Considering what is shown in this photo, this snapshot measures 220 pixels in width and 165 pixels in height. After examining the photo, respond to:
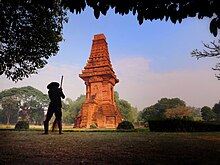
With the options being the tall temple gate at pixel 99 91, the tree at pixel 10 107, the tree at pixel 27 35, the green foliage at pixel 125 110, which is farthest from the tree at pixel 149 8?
the tree at pixel 10 107

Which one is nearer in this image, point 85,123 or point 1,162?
point 1,162

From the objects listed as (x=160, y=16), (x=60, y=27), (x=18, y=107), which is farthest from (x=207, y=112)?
(x=18, y=107)

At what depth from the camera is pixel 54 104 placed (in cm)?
1067

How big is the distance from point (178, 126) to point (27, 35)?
41.0ft

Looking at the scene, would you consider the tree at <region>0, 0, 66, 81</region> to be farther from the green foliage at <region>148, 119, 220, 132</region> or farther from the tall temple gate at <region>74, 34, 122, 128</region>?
the tall temple gate at <region>74, 34, 122, 128</region>

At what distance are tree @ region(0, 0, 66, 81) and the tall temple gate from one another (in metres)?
21.1

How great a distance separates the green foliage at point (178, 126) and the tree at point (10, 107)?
61120mm

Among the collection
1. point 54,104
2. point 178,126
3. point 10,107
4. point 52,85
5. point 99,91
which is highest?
point 99,91

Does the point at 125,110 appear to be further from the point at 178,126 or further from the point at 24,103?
the point at 178,126

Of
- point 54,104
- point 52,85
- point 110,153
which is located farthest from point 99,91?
point 110,153

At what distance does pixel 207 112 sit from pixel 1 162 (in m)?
53.8

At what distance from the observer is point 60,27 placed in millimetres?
13234

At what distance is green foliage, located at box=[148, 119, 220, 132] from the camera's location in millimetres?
14133

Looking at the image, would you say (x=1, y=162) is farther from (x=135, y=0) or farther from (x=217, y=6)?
(x=217, y=6)
